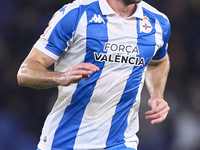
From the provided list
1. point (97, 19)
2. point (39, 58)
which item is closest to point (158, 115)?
point (97, 19)

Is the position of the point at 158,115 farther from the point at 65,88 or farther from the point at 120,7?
the point at 120,7

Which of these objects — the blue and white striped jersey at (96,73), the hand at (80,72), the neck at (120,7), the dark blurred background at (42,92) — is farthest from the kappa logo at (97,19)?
the dark blurred background at (42,92)

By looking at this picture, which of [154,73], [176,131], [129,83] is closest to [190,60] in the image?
[176,131]

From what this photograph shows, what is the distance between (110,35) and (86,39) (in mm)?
206

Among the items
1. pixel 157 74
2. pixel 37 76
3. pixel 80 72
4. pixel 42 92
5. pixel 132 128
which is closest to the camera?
pixel 80 72

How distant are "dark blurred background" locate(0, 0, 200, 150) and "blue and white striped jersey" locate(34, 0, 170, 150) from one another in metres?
3.05

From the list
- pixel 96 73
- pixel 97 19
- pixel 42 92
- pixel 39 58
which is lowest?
pixel 42 92

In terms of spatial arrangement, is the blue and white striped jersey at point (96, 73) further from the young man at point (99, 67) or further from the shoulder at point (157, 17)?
the shoulder at point (157, 17)

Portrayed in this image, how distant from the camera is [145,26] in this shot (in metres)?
3.58

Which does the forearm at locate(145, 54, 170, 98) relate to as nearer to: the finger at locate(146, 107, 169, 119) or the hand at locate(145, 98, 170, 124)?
the hand at locate(145, 98, 170, 124)

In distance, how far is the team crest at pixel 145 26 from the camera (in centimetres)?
356

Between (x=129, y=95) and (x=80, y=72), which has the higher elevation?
(x=80, y=72)

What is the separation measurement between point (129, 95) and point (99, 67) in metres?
0.38

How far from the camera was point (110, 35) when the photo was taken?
11.0 feet
